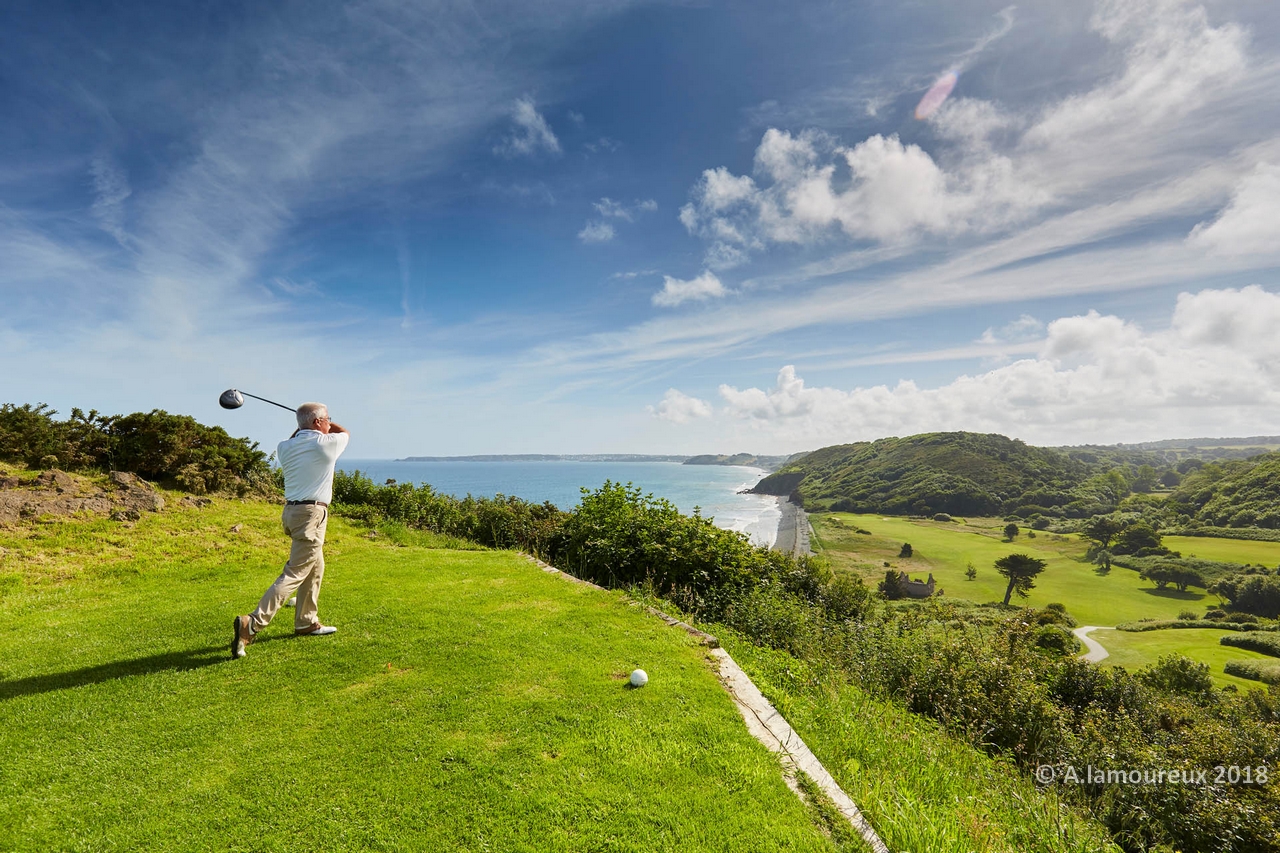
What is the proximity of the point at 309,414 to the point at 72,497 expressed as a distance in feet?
28.1

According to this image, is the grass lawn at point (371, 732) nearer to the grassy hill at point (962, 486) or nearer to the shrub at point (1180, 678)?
the shrub at point (1180, 678)

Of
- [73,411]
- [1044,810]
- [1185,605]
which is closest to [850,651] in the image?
[1044,810]

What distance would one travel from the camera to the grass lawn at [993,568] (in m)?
88.5

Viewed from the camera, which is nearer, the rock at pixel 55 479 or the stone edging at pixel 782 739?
the stone edging at pixel 782 739

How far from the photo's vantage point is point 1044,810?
447 centimetres

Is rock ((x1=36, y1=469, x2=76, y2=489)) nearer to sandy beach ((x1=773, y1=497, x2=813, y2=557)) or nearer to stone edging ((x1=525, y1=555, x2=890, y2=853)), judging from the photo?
stone edging ((x1=525, y1=555, x2=890, y2=853))

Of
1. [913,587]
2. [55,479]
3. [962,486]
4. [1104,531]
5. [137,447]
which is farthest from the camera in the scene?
[962,486]

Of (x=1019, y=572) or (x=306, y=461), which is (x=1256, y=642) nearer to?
(x=1019, y=572)

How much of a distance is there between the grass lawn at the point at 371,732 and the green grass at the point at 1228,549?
159 meters

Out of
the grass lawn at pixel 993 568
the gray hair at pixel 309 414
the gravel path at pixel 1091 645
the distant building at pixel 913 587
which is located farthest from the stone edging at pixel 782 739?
the grass lawn at pixel 993 568

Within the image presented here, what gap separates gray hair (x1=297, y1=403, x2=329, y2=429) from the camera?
20.3 ft

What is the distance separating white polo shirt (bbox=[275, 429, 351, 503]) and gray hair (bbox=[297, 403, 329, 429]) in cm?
25

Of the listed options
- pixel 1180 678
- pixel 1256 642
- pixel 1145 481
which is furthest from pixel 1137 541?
pixel 1145 481

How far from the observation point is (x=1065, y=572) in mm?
107625
